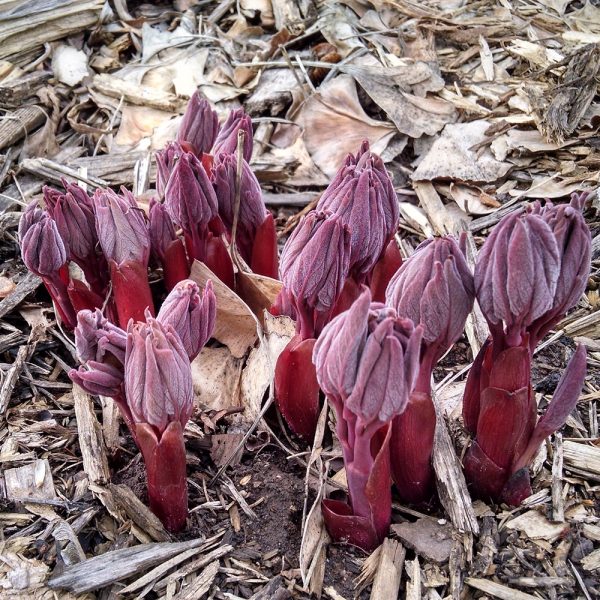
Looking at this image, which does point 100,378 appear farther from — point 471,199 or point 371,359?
point 471,199

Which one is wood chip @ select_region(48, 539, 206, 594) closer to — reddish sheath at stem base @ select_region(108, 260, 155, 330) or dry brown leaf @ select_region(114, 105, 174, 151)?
reddish sheath at stem base @ select_region(108, 260, 155, 330)

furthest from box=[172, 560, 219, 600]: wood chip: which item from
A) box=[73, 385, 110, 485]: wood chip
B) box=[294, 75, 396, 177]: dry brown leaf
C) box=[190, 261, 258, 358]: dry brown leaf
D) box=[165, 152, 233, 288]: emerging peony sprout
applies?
box=[294, 75, 396, 177]: dry brown leaf

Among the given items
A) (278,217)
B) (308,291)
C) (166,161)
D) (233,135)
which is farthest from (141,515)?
(278,217)

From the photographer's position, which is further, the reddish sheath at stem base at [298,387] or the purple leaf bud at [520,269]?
the reddish sheath at stem base at [298,387]

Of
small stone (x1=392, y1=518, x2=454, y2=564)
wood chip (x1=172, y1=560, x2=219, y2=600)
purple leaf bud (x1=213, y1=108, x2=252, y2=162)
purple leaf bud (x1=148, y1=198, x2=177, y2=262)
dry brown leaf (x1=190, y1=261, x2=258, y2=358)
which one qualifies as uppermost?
purple leaf bud (x1=213, y1=108, x2=252, y2=162)

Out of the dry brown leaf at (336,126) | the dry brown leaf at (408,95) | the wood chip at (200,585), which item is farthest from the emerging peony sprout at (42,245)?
the dry brown leaf at (408,95)

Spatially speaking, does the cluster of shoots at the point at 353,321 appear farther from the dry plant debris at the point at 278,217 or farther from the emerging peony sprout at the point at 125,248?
the dry plant debris at the point at 278,217

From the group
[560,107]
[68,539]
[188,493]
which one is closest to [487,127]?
[560,107]

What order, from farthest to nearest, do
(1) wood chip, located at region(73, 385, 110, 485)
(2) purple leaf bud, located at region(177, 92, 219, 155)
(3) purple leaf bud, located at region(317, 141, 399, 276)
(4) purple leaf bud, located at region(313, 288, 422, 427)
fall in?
(2) purple leaf bud, located at region(177, 92, 219, 155) → (1) wood chip, located at region(73, 385, 110, 485) → (3) purple leaf bud, located at region(317, 141, 399, 276) → (4) purple leaf bud, located at region(313, 288, 422, 427)
